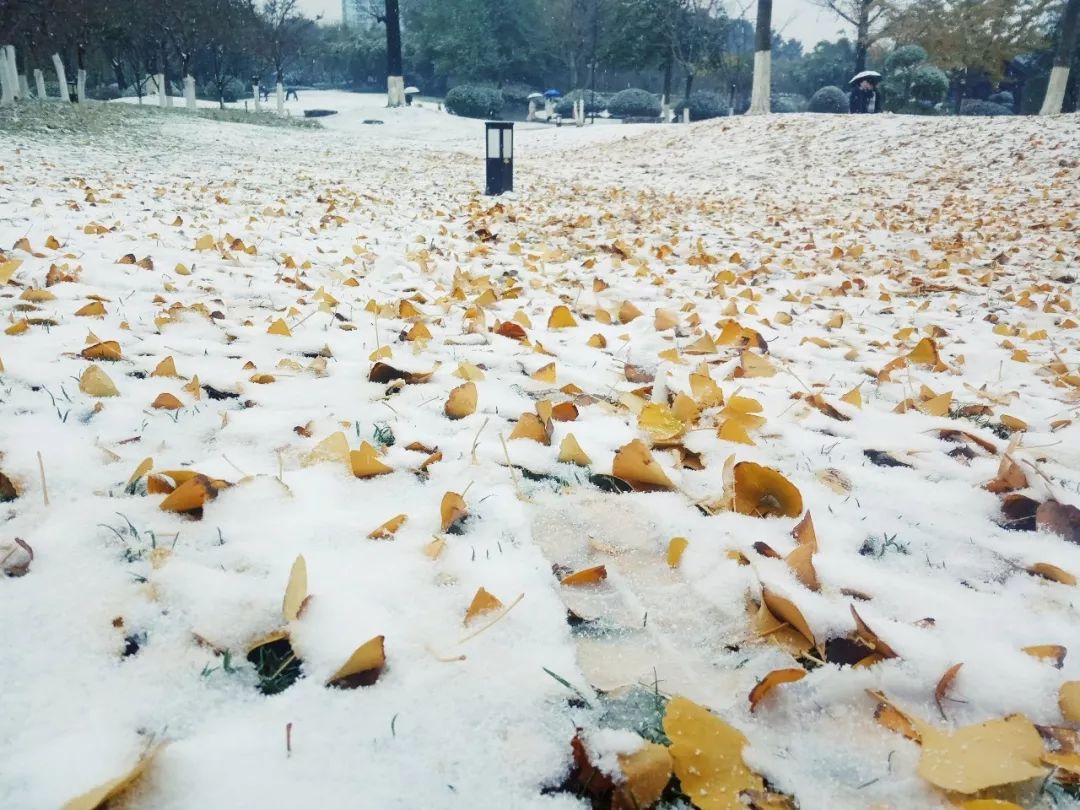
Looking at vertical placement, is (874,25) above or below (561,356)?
above

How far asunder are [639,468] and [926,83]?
2526 centimetres

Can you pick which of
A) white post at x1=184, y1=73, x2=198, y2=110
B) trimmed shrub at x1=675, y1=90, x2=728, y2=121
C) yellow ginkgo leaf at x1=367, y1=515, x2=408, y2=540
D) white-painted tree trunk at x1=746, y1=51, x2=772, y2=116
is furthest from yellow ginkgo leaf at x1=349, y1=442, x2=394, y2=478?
trimmed shrub at x1=675, y1=90, x2=728, y2=121

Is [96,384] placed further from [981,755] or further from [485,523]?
[981,755]

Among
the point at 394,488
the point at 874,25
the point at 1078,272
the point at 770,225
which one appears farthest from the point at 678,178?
the point at 874,25

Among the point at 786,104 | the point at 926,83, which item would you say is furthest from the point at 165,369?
the point at 786,104

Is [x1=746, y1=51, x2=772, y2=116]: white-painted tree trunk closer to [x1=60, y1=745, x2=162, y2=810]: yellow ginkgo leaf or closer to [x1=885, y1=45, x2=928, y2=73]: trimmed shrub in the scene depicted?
[x1=885, y1=45, x2=928, y2=73]: trimmed shrub

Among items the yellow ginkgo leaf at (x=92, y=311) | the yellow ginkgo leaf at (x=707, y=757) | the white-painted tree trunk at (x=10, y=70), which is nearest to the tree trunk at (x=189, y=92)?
Answer: the white-painted tree trunk at (x=10, y=70)

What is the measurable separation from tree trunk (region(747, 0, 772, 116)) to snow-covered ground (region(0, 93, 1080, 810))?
49.4 feet

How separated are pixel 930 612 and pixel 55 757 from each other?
50.3 inches

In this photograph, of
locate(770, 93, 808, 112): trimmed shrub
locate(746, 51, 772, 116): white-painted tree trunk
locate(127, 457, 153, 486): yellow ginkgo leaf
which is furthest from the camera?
locate(770, 93, 808, 112): trimmed shrub

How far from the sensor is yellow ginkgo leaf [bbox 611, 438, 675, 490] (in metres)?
1.49

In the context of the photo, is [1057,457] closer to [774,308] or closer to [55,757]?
[774,308]

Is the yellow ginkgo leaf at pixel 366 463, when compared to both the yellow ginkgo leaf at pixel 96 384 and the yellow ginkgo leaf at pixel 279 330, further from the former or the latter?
the yellow ginkgo leaf at pixel 279 330

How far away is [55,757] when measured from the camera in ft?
2.61
